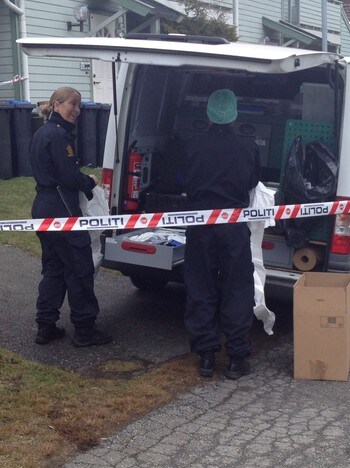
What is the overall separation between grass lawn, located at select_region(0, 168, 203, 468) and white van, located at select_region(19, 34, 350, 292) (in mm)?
853

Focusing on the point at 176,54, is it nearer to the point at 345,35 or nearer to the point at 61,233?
the point at 61,233

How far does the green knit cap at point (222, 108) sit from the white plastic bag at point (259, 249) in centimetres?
56

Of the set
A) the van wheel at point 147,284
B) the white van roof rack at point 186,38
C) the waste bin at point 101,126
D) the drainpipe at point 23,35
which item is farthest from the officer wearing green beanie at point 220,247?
the drainpipe at point 23,35

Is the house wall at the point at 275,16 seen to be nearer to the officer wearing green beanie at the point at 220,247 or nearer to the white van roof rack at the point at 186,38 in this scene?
the white van roof rack at the point at 186,38

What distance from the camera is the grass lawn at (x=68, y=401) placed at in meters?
4.43

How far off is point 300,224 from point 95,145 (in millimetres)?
8350

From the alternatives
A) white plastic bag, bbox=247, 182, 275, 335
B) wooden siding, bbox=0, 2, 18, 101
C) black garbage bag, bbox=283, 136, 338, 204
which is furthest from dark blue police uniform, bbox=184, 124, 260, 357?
wooden siding, bbox=0, 2, 18, 101

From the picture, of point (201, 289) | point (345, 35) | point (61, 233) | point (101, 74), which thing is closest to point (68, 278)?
point (61, 233)

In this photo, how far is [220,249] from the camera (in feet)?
18.4

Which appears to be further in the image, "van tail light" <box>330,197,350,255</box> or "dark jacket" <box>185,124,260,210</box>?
"van tail light" <box>330,197,350,255</box>

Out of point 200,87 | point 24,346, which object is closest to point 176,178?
point 200,87

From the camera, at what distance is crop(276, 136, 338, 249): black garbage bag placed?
19.6 ft

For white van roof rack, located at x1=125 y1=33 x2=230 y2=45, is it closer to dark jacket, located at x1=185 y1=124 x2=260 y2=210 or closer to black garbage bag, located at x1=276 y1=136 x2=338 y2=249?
dark jacket, located at x1=185 y1=124 x2=260 y2=210

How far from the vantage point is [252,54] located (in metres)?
5.05
